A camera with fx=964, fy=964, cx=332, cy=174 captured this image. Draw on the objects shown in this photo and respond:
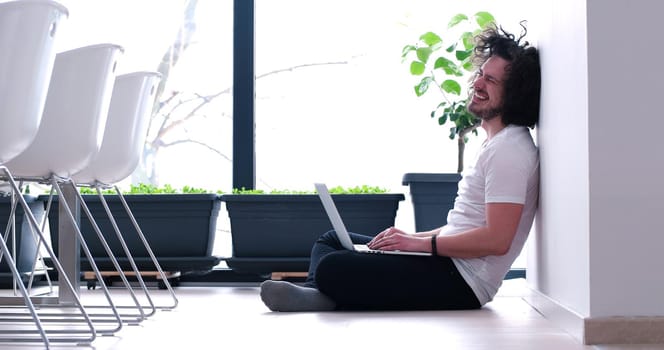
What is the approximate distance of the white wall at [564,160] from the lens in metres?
2.33

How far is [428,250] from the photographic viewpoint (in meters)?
3.10

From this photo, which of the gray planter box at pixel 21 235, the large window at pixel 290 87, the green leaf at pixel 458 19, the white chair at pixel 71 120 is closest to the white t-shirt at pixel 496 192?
the white chair at pixel 71 120

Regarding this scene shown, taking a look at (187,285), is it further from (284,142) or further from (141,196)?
(284,142)

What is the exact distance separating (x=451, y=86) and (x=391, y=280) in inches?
55.9

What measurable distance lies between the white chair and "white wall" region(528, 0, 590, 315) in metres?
1.26

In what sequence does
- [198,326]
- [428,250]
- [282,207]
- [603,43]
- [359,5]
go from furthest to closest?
[359,5], [282,207], [428,250], [198,326], [603,43]

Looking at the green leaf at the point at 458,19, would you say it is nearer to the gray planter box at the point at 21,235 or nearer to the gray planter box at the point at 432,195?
the gray planter box at the point at 432,195

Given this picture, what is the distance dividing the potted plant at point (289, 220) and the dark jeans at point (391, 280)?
1.23 m

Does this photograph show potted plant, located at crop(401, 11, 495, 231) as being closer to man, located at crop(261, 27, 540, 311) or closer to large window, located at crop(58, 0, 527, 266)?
large window, located at crop(58, 0, 527, 266)

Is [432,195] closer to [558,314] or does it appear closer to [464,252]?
[464,252]

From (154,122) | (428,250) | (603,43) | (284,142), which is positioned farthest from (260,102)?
(603,43)

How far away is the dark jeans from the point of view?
10.2ft

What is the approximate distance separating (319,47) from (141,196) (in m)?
1.16

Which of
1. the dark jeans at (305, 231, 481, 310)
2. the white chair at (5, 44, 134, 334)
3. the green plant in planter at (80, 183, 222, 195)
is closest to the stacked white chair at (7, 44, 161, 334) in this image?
the white chair at (5, 44, 134, 334)
